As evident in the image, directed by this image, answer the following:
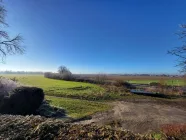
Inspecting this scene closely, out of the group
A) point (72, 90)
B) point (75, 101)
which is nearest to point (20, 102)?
point (75, 101)

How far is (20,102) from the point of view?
13.2m

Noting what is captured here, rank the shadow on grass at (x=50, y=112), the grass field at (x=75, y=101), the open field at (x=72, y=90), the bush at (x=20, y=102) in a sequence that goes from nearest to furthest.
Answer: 1. the bush at (x=20, y=102)
2. the shadow on grass at (x=50, y=112)
3. the grass field at (x=75, y=101)
4. the open field at (x=72, y=90)

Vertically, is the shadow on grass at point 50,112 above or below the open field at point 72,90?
below

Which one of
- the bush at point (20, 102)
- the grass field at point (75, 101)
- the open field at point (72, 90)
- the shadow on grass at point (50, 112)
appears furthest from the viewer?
the open field at point (72, 90)

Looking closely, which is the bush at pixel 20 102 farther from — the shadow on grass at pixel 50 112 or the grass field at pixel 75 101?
the grass field at pixel 75 101

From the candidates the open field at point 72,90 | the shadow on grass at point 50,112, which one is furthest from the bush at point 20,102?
the open field at point 72,90

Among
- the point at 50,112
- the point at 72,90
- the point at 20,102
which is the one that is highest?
the point at 20,102

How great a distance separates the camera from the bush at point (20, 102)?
13023 millimetres

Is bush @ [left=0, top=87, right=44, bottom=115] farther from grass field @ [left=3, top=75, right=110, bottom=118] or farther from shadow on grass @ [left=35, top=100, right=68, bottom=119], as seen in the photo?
grass field @ [left=3, top=75, right=110, bottom=118]

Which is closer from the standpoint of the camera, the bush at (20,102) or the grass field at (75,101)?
the bush at (20,102)

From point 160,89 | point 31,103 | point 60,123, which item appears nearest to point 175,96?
point 160,89

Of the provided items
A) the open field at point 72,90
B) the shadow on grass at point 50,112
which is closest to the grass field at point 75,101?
the open field at point 72,90

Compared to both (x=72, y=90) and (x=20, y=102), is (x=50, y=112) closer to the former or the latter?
(x=20, y=102)

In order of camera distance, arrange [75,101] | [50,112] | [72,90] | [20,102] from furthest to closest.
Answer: [72,90] → [75,101] → [50,112] → [20,102]
